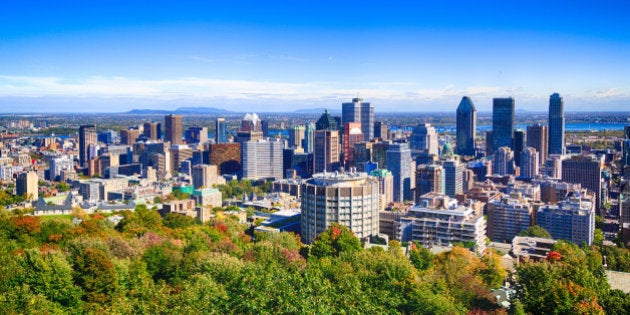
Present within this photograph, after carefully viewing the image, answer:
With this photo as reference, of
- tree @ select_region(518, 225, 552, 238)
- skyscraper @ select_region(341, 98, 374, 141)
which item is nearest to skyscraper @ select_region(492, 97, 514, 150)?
skyscraper @ select_region(341, 98, 374, 141)

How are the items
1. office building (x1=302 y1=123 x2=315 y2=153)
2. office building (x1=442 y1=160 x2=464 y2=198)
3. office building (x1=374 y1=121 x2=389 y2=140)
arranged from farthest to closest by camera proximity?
office building (x1=374 y1=121 x2=389 y2=140) < office building (x1=302 y1=123 x2=315 y2=153) < office building (x1=442 y1=160 x2=464 y2=198)

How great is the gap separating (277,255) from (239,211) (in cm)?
1518

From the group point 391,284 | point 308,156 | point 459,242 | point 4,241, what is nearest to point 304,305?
point 391,284

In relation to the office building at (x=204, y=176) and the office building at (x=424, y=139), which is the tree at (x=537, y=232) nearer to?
the office building at (x=204, y=176)

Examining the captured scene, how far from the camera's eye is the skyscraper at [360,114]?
5938cm

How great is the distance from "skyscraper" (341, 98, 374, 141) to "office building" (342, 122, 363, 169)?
459 centimetres

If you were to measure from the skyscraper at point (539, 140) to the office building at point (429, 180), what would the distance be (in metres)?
20.1

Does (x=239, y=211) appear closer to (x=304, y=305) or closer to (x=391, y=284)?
(x=391, y=284)

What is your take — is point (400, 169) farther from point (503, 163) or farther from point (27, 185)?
point (27, 185)

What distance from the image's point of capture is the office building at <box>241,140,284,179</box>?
4809 cm

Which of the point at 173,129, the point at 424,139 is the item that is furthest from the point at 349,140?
the point at 173,129

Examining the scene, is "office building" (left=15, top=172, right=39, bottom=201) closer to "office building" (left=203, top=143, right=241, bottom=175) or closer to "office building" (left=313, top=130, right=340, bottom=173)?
"office building" (left=203, top=143, right=241, bottom=175)

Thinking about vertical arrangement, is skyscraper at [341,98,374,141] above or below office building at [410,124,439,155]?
above

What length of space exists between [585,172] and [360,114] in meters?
26.8
